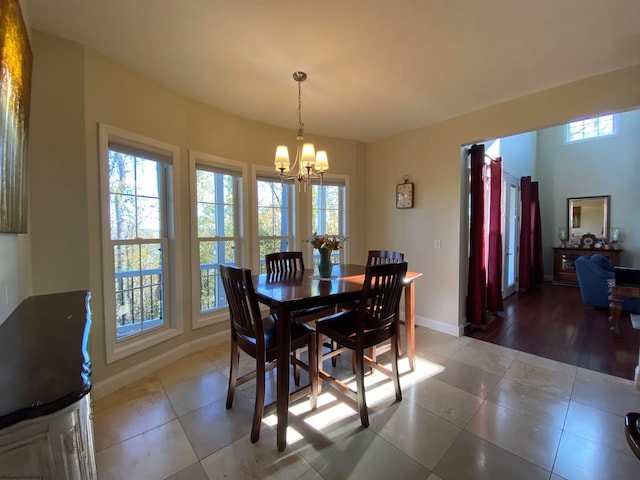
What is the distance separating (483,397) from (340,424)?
3.77 ft

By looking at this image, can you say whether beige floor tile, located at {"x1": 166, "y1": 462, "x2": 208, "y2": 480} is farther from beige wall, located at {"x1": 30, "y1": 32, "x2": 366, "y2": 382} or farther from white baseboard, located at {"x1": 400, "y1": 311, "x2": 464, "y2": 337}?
white baseboard, located at {"x1": 400, "y1": 311, "x2": 464, "y2": 337}

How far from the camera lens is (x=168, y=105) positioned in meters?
2.60

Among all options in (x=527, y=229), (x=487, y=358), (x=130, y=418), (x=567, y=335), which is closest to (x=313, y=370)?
(x=130, y=418)

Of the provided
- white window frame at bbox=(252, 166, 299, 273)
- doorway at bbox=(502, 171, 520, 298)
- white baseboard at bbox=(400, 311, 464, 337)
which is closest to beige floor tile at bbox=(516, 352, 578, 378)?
white baseboard at bbox=(400, 311, 464, 337)

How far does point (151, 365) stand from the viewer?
2.52 metres

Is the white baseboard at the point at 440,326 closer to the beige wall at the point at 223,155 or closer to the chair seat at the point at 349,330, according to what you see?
the beige wall at the point at 223,155

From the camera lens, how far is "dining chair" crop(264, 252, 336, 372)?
99.6 inches

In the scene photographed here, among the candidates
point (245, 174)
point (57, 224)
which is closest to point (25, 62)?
point (57, 224)

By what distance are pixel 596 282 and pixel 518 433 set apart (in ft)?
12.6

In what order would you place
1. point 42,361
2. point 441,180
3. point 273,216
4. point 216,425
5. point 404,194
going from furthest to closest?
point 404,194 < point 273,216 < point 441,180 < point 216,425 < point 42,361

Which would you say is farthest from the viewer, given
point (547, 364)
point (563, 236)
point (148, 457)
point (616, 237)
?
point (563, 236)

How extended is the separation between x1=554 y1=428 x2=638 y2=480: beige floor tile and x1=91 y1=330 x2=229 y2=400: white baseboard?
2939mm

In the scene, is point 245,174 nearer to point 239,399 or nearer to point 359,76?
point 359,76

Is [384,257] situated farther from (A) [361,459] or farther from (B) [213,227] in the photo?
(B) [213,227]
